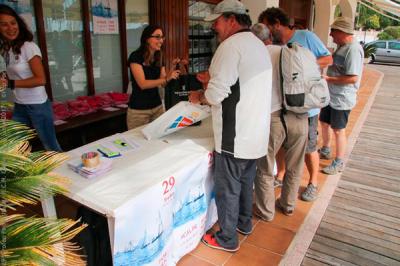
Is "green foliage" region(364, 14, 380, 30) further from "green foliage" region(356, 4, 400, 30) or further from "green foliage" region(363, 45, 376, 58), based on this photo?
"green foliage" region(363, 45, 376, 58)

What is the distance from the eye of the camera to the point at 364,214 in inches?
107

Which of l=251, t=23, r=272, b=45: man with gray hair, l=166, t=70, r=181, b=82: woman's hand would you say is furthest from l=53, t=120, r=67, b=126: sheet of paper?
l=251, t=23, r=272, b=45: man with gray hair

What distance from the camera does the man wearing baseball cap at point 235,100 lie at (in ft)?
5.85

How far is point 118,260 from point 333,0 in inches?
444

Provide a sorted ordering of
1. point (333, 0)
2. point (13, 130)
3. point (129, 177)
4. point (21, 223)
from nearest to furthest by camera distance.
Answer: point (21, 223), point (13, 130), point (129, 177), point (333, 0)

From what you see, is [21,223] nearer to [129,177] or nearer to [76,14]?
[129,177]

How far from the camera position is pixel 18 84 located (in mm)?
2396

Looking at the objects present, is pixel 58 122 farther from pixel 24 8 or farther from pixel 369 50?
pixel 369 50

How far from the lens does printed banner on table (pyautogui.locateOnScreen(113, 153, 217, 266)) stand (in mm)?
1481

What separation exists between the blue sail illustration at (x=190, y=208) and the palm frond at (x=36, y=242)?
0.94 m

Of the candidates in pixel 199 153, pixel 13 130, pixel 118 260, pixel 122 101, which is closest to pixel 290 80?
pixel 199 153

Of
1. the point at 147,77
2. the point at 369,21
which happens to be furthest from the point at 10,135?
the point at 369,21

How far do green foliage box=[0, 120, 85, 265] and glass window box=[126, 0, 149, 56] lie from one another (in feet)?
11.2

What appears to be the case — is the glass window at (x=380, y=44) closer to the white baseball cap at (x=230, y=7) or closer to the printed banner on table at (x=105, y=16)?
the printed banner on table at (x=105, y=16)
